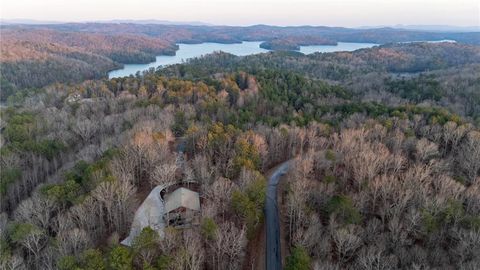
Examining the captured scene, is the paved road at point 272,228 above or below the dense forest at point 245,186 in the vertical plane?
below

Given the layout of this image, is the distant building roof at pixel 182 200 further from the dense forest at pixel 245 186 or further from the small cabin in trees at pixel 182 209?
the dense forest at pixel 245 186

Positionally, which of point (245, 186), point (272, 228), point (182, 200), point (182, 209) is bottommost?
point (272, 228)

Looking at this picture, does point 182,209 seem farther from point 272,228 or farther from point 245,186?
point 272,228

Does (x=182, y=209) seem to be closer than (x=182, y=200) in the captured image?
Yes

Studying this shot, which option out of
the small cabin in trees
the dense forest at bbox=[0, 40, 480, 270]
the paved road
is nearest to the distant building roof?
the small cabin in trees

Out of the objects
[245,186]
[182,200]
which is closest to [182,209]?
[182,200]

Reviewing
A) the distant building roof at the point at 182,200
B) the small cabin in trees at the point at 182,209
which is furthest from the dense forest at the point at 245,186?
the small cabin in trees at the point at 182,209

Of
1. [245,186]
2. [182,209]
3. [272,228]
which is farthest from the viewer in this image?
[245,186]
